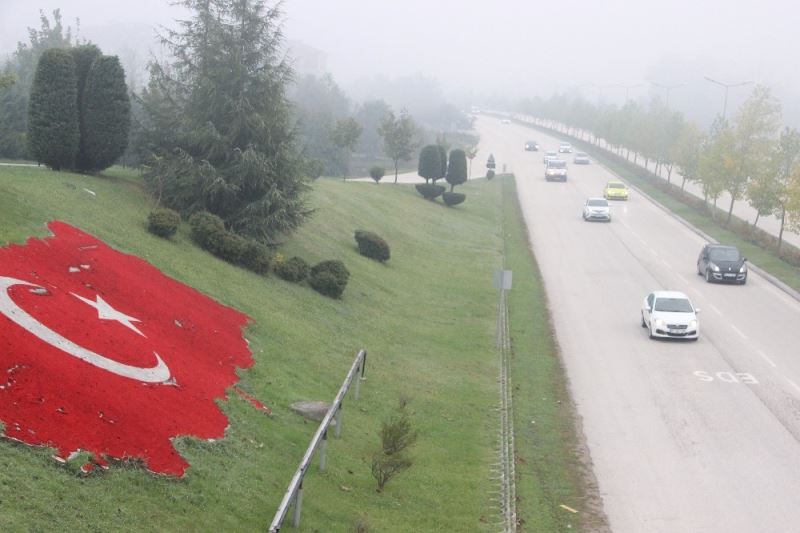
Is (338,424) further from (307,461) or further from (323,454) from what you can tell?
(307,461)

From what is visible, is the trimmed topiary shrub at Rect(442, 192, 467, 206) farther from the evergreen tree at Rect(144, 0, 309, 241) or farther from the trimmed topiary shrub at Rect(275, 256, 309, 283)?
the trimmed topiary shrub at Rect(275, 256, 309, 283)

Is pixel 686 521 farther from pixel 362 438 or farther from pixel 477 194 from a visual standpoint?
pixel 477 194

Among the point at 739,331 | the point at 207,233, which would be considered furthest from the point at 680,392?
the point at 207,233

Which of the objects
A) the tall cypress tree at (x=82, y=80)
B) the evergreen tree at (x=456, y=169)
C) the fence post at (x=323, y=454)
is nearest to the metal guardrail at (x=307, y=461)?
the fence post at (x=323, y=454)

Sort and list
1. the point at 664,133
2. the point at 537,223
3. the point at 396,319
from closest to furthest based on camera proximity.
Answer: the point at 396,319 → the point at 537,223 → the point at 664,133

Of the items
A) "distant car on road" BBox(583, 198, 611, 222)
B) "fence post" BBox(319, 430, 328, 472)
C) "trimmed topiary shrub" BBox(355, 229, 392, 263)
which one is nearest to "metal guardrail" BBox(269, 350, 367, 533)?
"fence post" BBox(319, 430, 328, 472)

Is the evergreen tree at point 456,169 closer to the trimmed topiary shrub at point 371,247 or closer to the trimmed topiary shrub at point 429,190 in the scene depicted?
the trimmed topiary shrub at point 429,190

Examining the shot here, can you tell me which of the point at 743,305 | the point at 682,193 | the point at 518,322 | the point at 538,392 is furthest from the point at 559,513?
the point at 682,193
